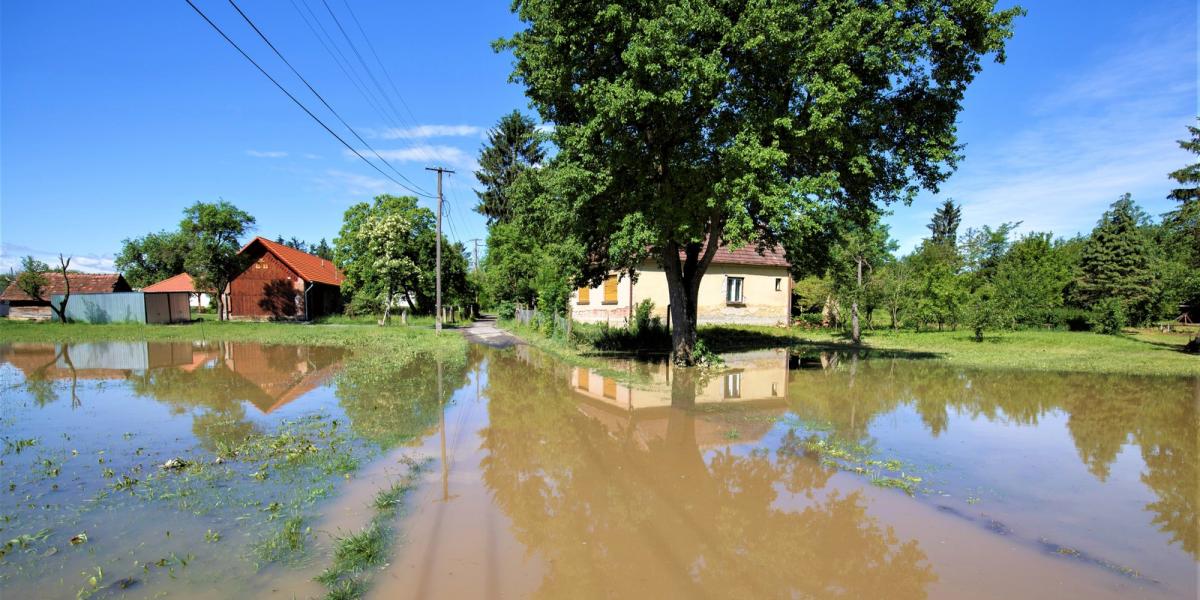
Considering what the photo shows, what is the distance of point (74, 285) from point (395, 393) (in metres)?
48.1

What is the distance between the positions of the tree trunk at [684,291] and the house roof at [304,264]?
32.5 metres

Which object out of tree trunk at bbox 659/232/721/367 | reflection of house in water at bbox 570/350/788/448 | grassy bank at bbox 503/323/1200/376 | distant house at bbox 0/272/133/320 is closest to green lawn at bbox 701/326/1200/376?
grassy bank at bbox 503/323/1200/376

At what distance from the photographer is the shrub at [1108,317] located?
93.8ft

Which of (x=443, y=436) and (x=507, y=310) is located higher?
(x=507, y=310)

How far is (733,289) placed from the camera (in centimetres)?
2969

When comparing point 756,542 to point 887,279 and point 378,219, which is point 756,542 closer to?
point 887,279

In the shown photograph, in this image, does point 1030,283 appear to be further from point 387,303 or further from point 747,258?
point 387,303

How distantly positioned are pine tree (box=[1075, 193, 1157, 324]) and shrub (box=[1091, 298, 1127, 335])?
158 inches

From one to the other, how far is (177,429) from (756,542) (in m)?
9.18

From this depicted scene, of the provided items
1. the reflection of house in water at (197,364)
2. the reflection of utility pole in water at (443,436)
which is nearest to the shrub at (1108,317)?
the reflection of utility pole in water at (443,436)

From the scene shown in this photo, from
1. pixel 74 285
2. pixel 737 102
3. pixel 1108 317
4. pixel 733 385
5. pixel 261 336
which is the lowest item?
pixel 733 385

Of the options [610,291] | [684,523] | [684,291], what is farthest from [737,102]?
[610,291]

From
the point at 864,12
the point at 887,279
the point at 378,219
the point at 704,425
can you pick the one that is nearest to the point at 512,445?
the point at 704,425

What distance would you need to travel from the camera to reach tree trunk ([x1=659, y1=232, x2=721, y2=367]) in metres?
16.2
